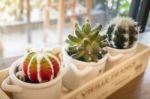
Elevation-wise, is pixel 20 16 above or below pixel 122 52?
below

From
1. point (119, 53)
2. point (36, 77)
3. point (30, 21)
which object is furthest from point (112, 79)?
point (30, 21)

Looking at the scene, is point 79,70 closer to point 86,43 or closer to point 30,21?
point 86,43

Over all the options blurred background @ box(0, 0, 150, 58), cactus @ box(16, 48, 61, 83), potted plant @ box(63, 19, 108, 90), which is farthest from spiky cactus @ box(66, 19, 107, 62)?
blurred background @ box(0, 0, 150, 58)

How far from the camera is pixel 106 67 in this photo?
0.80m

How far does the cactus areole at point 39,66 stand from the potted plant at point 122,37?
0.25m

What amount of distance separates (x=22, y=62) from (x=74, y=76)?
0.16 meters

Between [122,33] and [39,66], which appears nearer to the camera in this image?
[39,66]

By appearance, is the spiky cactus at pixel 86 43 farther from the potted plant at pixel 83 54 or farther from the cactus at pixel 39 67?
the cactus at pixel 39 67

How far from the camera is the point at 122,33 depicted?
2.57 feet

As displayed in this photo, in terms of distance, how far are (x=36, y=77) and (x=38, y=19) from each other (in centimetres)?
200

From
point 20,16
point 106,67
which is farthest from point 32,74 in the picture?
point 20,16

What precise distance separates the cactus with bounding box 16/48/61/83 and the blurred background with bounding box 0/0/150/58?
1.54m

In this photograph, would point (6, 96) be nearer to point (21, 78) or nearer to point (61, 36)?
point (21, 78)

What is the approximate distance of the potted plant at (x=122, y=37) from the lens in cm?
79
